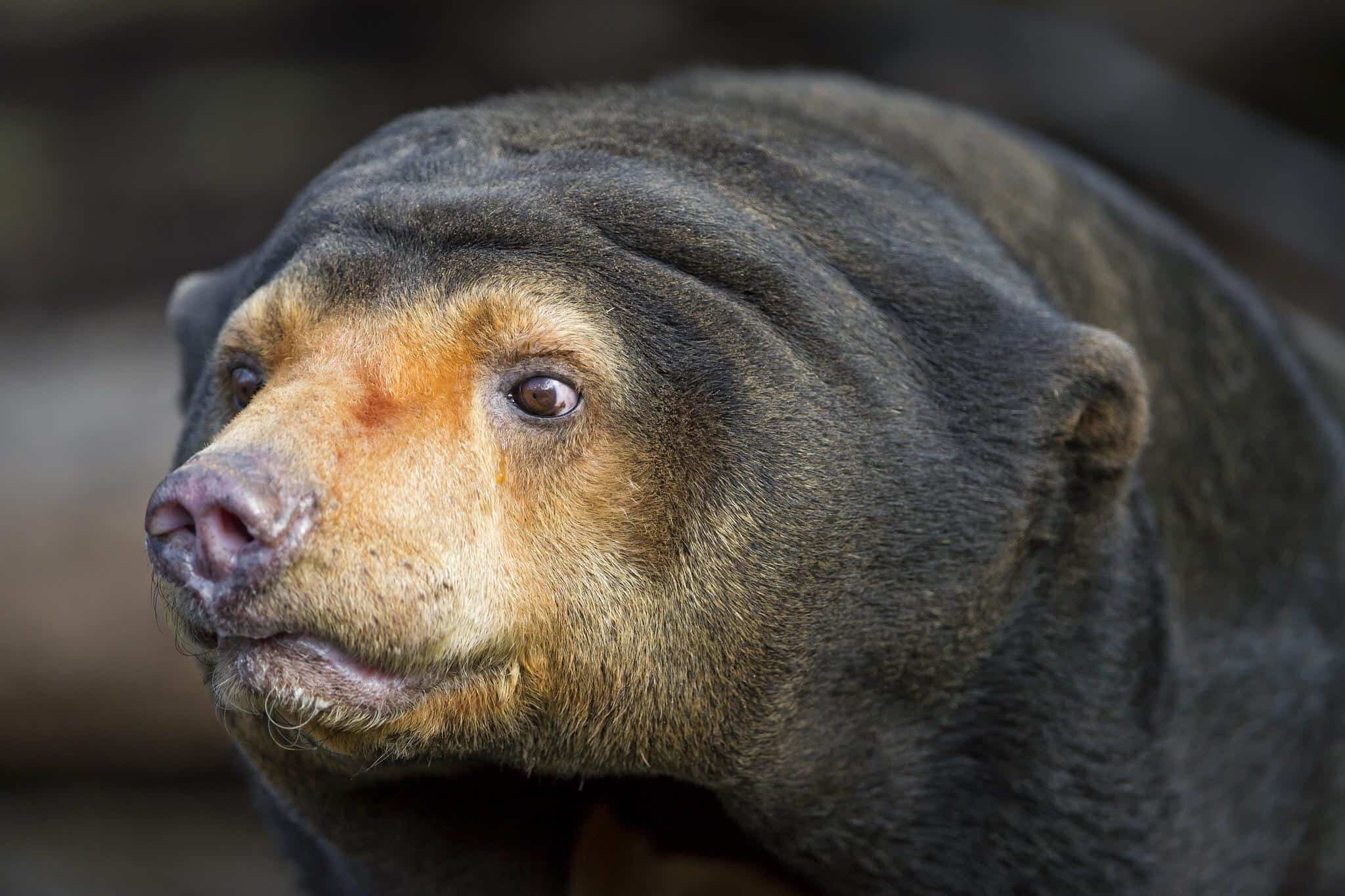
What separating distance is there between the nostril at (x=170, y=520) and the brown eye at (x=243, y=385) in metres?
0.53

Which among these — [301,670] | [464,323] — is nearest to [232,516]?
[301,670]

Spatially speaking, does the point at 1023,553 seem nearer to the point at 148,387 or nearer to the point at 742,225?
the point at 742,225

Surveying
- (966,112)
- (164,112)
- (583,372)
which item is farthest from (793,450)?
(164,112)

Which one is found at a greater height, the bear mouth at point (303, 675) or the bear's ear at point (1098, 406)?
the bear's ear at point (1098, 406)

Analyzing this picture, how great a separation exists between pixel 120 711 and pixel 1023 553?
547cm

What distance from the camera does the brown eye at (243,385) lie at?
308 centimetres

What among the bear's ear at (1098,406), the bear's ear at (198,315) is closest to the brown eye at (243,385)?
the bear's ear at (198,315)

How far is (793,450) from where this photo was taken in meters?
2.93

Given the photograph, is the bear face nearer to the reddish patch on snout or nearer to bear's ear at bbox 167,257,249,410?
the reddish patch on snout

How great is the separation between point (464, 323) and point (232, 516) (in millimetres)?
577

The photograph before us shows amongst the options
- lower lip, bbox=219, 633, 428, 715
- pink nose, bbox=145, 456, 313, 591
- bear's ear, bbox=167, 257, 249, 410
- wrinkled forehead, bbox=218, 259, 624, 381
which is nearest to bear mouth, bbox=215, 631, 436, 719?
lower lip, bbox=219, 633, 428, 715

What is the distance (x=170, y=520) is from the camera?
255cm

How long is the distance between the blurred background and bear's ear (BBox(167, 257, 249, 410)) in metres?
4.03

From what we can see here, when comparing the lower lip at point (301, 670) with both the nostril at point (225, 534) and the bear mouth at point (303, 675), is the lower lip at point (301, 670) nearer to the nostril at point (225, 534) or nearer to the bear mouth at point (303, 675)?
the bear mouth at point (303, 675)
